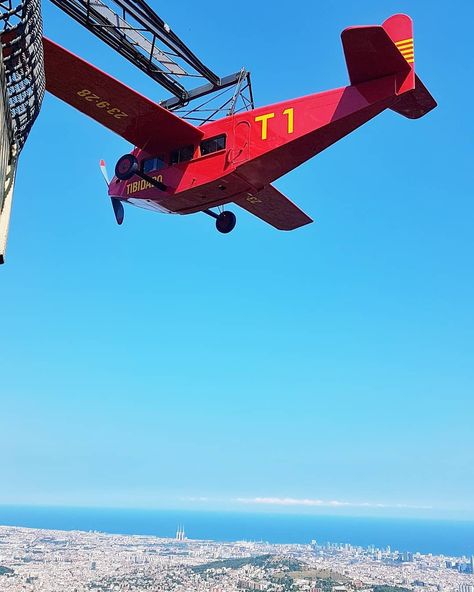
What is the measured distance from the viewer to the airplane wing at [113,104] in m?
11.4

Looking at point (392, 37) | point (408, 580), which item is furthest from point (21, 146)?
point (408, 580)

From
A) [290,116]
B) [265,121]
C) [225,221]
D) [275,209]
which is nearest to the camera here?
[290,116]

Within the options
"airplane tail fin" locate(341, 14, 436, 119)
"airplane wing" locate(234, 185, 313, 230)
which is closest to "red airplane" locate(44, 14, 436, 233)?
"airplane tail fin" locate(341, 14, 436, 119)

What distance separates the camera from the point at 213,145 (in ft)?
41.4

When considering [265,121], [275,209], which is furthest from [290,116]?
[275,209]

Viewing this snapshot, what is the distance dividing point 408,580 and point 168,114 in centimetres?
5653

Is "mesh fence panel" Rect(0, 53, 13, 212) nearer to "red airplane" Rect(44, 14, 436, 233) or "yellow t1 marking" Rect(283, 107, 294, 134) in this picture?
"red airplane" Rect(44, 14, 436, 233)

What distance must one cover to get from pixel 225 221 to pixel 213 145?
8.80 feet

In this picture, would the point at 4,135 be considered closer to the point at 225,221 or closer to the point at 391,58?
the point at 391,58

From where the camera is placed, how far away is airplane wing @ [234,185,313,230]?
15031 millimetres

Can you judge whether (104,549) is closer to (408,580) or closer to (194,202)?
(408,580)

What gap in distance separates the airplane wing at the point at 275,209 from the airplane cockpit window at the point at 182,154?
6.81 ft

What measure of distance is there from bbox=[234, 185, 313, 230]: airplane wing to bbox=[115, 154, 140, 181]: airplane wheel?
282cm

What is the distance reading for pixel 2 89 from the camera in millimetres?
2812
